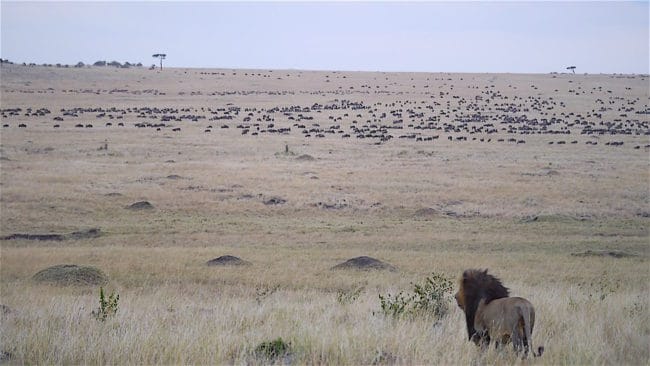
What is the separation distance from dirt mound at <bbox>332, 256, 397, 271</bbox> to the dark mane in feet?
45.0

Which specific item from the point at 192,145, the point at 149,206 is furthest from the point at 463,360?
the point at 192,145

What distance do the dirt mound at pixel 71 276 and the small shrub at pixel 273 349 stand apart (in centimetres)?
1229

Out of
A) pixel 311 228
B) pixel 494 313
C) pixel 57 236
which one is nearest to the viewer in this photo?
pixel 494 313

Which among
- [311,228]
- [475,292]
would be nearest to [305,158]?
[311,228]

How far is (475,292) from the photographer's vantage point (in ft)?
20.0

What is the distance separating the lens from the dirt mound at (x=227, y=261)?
2062 cm

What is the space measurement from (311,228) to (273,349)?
21764 mm

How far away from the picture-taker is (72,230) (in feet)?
90.5

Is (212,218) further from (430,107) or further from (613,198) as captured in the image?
(430,107)

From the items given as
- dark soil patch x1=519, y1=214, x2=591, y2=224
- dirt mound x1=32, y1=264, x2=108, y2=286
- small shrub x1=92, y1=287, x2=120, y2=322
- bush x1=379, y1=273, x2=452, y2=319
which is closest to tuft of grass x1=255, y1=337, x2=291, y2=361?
bush x1=379, y1=273, x2=452, y2=319

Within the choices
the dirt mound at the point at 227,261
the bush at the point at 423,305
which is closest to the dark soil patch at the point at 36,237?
the dirt mound at the point at 227,261

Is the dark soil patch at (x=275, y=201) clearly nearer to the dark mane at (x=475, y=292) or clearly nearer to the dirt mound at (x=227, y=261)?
the dirt mound at (x=227, y=261)

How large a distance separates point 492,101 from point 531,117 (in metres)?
22.7

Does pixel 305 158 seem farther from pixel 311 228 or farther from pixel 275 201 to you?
pixel 311 228
